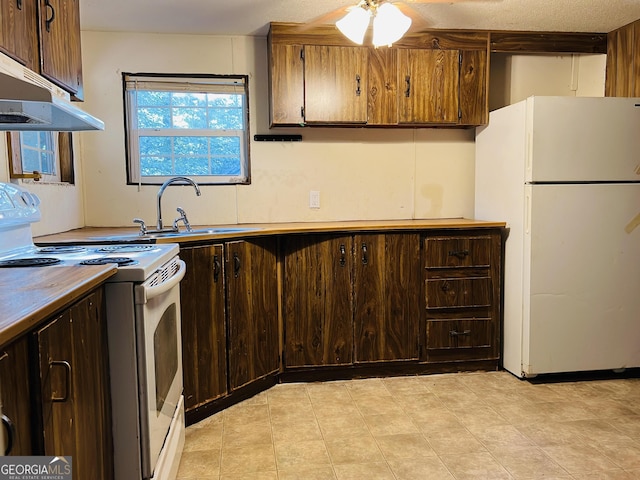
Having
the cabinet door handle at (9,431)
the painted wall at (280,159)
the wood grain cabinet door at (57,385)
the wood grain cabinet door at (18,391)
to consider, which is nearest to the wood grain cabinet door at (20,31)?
the wood grain cabinet door at (57,385)

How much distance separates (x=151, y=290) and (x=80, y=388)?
0.38 meters

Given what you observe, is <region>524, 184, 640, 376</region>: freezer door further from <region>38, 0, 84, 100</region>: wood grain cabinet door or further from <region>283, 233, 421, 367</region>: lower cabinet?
<region>38, 0, 84, 100</region>: wood grain cabinet door

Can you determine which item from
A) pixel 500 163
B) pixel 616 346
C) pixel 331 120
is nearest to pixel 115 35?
pixel 331 120

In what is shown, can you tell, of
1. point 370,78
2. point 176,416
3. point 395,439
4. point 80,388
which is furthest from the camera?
point 370,78

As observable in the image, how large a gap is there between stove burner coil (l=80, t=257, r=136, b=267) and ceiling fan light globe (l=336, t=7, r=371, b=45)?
4.78 ft

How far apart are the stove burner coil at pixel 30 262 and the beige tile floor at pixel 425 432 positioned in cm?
99

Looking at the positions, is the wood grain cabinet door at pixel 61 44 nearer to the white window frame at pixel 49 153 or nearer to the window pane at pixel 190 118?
the white window frame at pixel 49 153

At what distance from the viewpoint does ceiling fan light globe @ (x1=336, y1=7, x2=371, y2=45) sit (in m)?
2.23

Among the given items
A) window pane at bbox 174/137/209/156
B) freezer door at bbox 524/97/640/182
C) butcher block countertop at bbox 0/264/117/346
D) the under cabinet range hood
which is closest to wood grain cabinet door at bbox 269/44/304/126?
window pane at bbox 174/137/209/156

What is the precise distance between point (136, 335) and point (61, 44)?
1289 millimetres

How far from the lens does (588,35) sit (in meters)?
3.25

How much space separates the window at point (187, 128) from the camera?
10.4ft

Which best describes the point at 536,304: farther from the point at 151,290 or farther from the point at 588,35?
the point at 151,290

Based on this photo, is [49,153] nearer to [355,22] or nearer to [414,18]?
[355,22]
